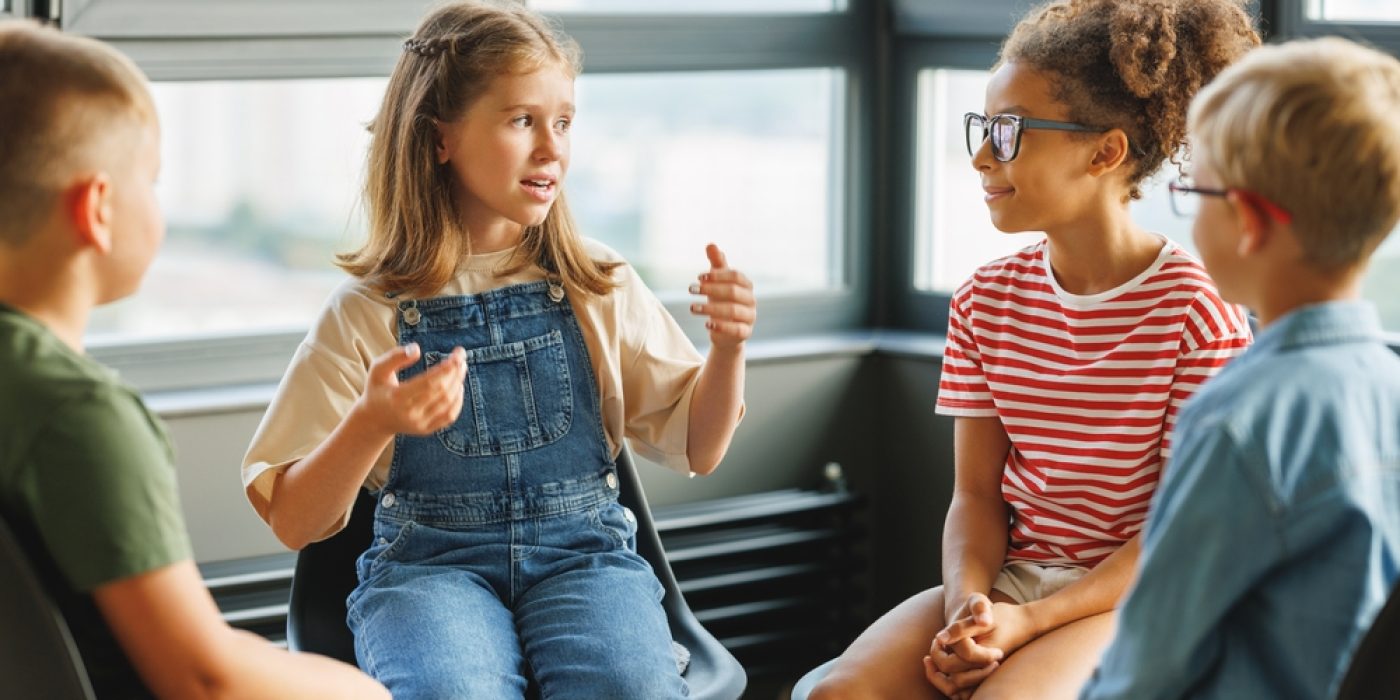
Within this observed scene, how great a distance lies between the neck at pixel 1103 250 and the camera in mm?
1906

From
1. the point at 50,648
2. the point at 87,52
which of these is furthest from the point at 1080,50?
the point at 50,648

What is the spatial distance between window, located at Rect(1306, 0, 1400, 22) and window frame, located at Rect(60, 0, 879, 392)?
923 millimetres

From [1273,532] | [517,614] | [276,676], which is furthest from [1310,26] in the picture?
[276,676]

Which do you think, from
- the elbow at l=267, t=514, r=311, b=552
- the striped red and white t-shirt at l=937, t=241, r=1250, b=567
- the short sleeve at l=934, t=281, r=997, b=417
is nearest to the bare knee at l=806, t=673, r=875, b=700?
the striped red and white t-shirt at l=937, t=241, r=1250, b=567

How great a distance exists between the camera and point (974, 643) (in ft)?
5.76

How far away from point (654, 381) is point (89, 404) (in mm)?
864

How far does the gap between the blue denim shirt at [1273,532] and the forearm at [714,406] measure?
71cm

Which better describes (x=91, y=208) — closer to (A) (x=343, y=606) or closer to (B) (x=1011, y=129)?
(A) (x=343, y=606)

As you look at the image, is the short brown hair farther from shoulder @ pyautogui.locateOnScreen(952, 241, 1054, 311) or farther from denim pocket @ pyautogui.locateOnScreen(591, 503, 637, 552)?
shoulder @ pyautogui.locateOnScreen(952, 241, 1054, 311)

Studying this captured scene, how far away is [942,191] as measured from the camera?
10.1 ft

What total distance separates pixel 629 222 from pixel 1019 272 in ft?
3.55

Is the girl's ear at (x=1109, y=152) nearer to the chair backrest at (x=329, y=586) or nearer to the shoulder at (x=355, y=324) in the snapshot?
the shoulder at (x=355, y=324)

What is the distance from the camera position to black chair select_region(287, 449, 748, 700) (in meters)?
1.84

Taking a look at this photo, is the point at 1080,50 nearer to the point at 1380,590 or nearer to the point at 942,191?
the point at 1380,590
